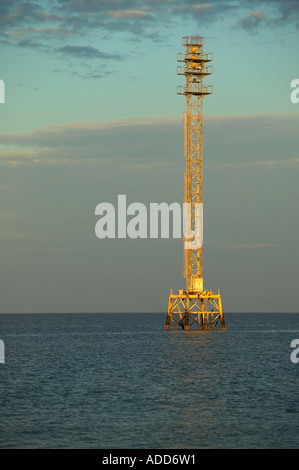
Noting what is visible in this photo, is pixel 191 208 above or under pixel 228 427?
above

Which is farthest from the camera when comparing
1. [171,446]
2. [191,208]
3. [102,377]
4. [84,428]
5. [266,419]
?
[191,208]

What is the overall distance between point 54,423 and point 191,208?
6864 cm

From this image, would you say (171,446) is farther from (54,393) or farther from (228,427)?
(54,393)

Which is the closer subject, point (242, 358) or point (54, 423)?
point (54, 423)

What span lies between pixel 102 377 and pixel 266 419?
24.6m

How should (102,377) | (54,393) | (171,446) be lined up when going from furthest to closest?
(102,377) < (54,393) < (171,446)

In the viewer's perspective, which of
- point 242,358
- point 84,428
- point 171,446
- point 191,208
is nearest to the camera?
point 171,446

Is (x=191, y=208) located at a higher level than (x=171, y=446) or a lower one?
higher
